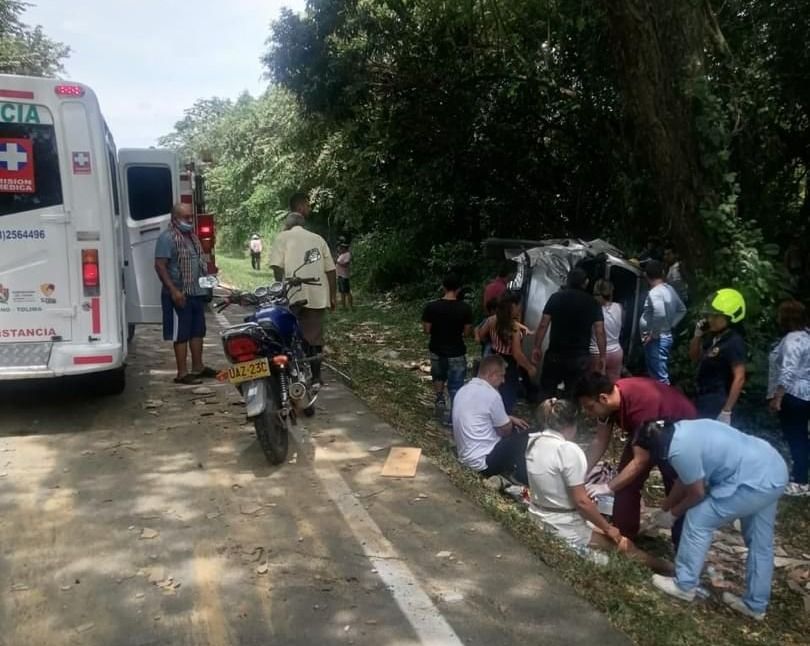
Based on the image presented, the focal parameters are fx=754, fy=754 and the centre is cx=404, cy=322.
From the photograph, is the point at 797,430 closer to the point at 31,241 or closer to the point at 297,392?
the point at 297,392

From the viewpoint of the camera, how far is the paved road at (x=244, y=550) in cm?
328

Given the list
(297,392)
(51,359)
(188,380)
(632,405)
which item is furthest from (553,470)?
(188,380)

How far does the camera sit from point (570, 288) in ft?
22.1

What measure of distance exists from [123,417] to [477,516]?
345 centimetres

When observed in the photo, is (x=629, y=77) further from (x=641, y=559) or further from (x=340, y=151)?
(x=340, y=151)

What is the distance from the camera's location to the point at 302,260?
673cm

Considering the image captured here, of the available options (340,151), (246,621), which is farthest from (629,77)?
(340,151)

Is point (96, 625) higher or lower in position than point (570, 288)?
lower

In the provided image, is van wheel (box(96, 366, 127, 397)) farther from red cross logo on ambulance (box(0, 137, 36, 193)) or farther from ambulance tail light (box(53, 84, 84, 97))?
ambulance tail light (box(53, 84, 84, 97))

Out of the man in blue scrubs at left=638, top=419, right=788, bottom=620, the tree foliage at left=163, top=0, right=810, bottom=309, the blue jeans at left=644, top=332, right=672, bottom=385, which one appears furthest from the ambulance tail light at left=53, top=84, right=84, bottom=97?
the blue jeans at left=644, top=332, right=672, bottom=385

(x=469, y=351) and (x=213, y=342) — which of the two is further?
(x=469, y=351)

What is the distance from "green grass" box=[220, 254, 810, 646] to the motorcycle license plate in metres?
1.44

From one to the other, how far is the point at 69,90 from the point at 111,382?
2585 mm

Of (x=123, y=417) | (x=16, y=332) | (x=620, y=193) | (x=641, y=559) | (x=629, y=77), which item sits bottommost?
(x=641, y=559)
